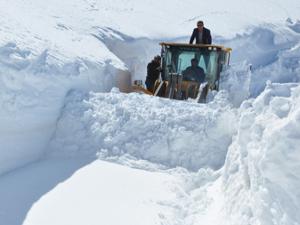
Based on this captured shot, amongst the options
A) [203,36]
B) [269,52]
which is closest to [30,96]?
[203,36]

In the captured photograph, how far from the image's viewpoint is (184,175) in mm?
6004

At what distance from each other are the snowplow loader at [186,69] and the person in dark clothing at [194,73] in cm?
2

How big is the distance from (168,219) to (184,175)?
4.45 feet

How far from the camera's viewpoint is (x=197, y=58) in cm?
958

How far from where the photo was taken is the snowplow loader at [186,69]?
900cm

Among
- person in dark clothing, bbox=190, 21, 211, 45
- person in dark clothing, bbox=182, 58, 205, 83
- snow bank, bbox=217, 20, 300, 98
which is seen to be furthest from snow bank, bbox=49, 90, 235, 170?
snow bank, bbox=217, 20, 300, 98

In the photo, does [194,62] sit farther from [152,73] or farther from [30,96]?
[30,96]

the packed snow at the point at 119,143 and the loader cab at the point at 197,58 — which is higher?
the loader cab at the point at 197,58

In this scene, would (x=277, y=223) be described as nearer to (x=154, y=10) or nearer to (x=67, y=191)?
(x=67, y=191)

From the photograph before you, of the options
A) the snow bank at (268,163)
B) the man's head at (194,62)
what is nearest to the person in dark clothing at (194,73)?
the man's head at (194,62)

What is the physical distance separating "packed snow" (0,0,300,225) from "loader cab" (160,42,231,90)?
26cm

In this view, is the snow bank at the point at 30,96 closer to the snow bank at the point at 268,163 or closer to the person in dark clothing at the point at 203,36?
the snow bank at the point at 268,163

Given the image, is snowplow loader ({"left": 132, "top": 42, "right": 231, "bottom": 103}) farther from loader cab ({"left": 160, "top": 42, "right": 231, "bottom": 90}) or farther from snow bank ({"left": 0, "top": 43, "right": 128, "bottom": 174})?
snow bank ({"left": 0, "top": 43, "right": 128, "bottom": 174})

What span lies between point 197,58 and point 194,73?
31cm
